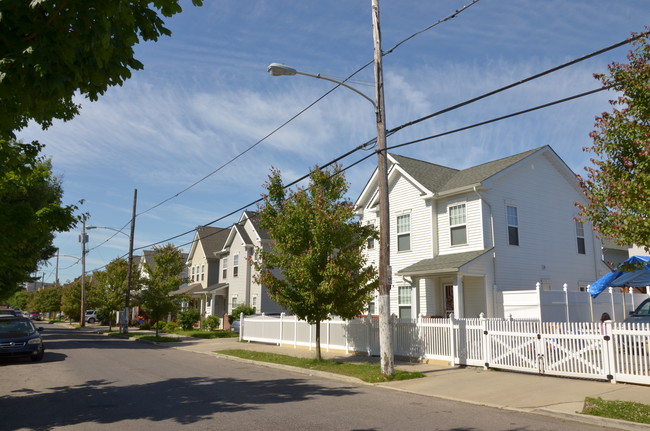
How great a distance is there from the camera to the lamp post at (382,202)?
1311 centimetres

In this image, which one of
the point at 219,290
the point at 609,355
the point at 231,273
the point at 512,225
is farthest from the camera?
the point at 231,273

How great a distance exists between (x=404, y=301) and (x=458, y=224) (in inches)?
175

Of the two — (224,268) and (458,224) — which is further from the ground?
(458,224)

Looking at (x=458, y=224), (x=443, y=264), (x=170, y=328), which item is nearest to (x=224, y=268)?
(x=170, y=328)

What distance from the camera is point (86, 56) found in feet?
16.5

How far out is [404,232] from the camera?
24.2m

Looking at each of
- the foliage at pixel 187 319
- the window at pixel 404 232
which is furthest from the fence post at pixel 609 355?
the foliage at pixel 187 319

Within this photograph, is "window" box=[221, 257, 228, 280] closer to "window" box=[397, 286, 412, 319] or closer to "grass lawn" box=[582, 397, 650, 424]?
"window" box=[397, 286, 412, 319]

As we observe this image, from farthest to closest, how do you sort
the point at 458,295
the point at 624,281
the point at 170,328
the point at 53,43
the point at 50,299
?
the point at 50,299
the point at 170,328
the point at 458,295
the point at 624,281
the point at 53,43

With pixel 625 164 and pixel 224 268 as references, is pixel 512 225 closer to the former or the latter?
pixel 625 164

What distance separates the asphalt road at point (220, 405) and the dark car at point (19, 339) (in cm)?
209

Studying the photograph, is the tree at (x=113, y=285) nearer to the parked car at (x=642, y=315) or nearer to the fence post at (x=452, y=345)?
the fence post at (x=452, y=345)

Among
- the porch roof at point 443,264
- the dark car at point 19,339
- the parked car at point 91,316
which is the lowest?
the parked car at point 91,316

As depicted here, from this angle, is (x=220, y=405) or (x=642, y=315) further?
(x=642, y=315)
